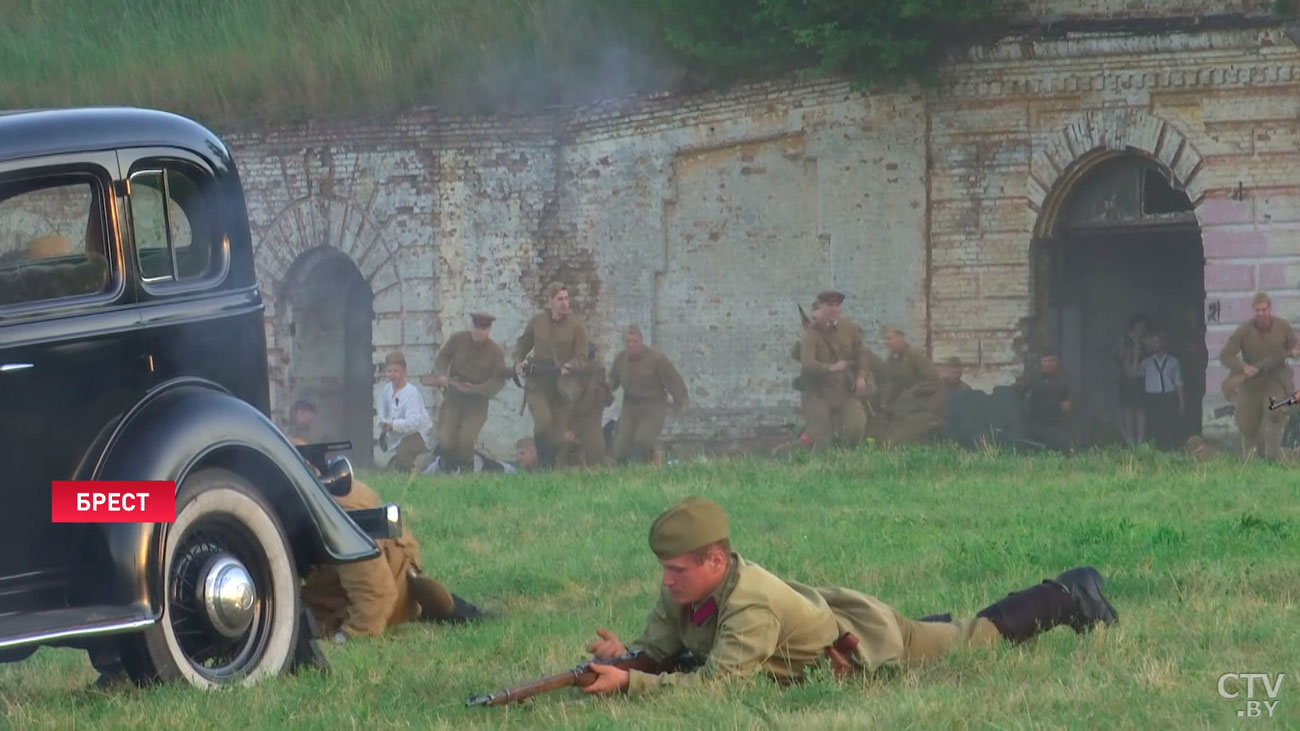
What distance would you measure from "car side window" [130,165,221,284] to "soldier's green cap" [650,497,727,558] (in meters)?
2.40

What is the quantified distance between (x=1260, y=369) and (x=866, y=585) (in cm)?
1172

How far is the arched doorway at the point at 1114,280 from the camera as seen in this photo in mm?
22719

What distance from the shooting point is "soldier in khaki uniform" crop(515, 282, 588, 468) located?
22.8 metres

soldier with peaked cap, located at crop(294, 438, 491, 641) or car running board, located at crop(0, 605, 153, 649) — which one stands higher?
car running board, located at crop(0, 605, 153, 649)

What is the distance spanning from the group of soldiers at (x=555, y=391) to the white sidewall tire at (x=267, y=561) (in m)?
14.7

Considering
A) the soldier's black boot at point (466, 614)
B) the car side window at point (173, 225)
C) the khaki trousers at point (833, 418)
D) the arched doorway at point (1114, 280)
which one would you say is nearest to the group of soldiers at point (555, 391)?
the khaki trousers at point (833, 418)

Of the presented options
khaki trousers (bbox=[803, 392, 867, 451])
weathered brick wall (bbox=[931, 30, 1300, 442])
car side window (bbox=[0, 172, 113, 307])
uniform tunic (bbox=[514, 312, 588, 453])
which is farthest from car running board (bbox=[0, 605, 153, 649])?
weathered brick wall (bbox=[931, 30, 1300, 442])

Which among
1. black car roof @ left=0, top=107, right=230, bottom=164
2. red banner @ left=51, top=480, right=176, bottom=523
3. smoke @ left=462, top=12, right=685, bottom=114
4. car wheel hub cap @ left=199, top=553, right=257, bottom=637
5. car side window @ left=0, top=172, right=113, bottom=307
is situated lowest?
car wheel hub cap @ left=199, top=553, right=257, bottom=637

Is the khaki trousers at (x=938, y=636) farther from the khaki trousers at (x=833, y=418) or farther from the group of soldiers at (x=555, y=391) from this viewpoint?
the group of soldiers at (x=555, y=391)

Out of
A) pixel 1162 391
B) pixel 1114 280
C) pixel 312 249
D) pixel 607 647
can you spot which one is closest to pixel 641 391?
pixel 312 249

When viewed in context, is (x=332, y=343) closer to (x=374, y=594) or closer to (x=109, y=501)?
(x=374, y=594)

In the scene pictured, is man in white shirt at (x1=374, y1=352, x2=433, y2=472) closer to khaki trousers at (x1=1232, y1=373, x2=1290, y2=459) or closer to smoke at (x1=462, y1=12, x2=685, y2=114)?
smoke at (x1=462, y1=12, x2=685, y2=114)

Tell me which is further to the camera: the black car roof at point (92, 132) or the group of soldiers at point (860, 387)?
the group of soldiers at point (860, 387)

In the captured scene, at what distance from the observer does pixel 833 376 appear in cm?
2231
